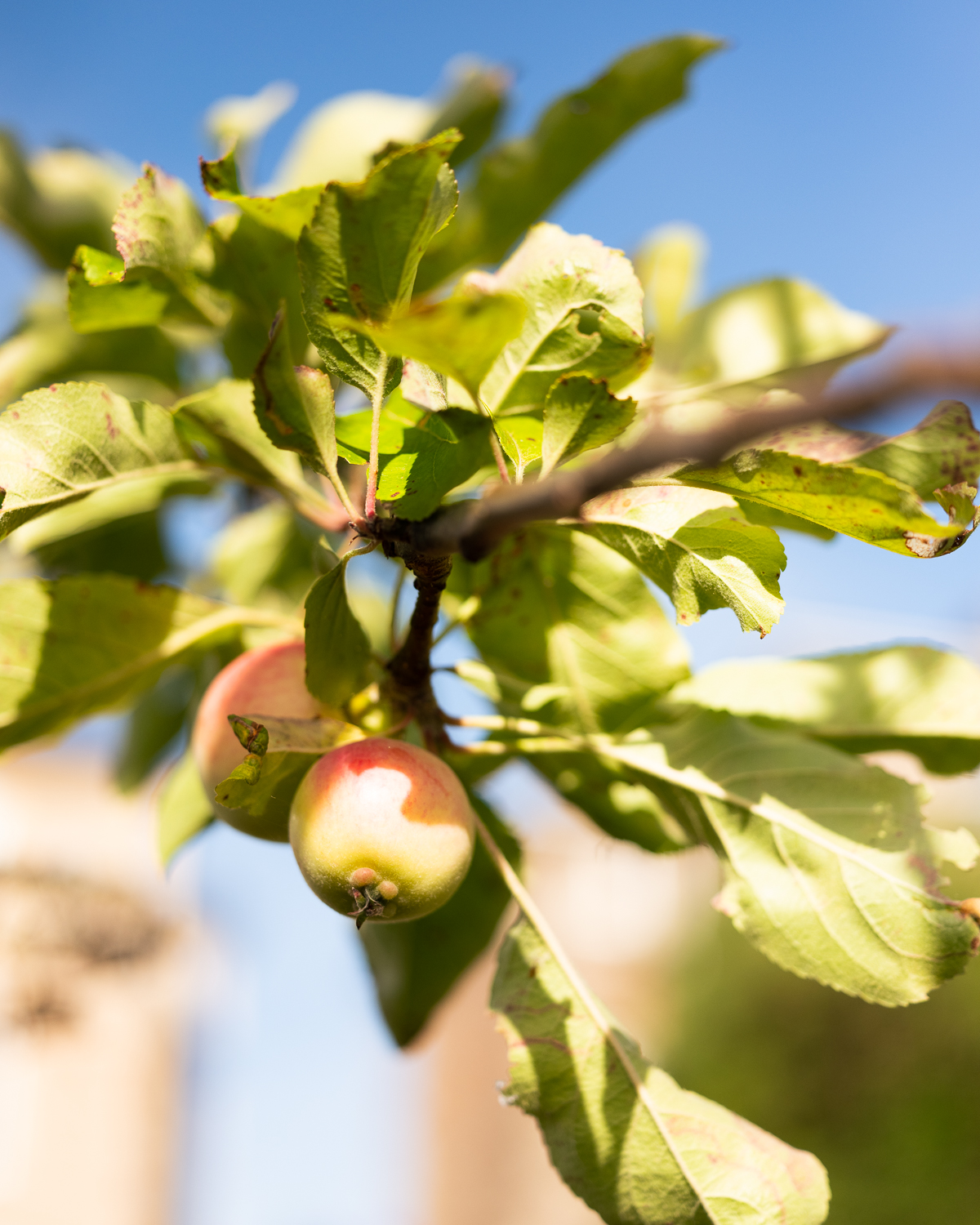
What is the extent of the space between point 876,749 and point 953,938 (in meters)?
0.23

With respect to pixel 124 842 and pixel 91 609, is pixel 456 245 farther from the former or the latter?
pixel 124 842

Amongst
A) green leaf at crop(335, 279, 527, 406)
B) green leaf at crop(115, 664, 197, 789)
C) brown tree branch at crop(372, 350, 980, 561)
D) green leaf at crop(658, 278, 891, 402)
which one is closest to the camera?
brown tree branch at crop(372, 350, 980, 561)

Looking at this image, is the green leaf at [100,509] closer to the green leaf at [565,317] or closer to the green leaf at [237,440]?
the green leaf at [237,440]

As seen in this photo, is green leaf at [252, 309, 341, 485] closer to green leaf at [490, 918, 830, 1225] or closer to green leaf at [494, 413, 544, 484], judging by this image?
green leaf at [494, 413, 544, 484]

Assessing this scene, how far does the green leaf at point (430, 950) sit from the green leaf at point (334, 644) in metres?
0.34

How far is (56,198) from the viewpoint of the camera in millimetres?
1024

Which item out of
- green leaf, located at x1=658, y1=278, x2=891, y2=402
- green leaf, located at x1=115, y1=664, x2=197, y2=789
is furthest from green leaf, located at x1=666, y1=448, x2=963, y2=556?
green leaf, located at x1=115, y1=664, x2=197, y2=789

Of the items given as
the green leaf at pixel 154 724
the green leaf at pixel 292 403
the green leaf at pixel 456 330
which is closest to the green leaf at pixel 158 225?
the green leaf at pixel 292 403

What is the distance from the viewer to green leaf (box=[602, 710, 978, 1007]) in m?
0.61

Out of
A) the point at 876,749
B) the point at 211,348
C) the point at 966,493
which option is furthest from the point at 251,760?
the point at 211,348

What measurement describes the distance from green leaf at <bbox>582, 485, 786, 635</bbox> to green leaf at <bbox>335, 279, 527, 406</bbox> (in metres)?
0.12

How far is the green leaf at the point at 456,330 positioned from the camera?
0.38 meters

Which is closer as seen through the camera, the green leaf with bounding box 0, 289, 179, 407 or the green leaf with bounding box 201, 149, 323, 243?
the green leaf with bounding box 201, 149, 323, 243

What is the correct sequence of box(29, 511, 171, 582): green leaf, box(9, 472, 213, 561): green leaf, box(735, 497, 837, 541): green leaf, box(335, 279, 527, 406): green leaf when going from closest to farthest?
box(335, 279, 527, 406): green leaf
box(735, 497, 837, 541): green leaf
box(9, 472, 213, 561): green leaf
box(29, 511, 171, 582): green leaf
